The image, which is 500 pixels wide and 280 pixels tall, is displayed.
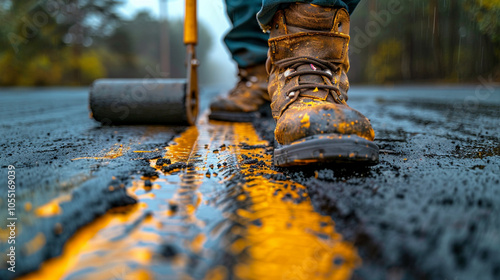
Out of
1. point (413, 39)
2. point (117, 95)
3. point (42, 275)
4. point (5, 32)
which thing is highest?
point (413, 39)

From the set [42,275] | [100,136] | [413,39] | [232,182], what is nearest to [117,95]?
[100,136]

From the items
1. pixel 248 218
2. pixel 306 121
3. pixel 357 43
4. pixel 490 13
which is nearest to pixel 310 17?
pixel 306 121

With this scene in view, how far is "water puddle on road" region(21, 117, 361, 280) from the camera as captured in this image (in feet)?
1.57

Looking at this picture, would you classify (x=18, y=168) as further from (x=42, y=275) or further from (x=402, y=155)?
(x=402, y=155)

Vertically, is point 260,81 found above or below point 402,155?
above

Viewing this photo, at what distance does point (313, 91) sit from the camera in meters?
1.12

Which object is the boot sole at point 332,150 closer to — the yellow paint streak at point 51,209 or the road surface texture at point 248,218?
the road surface texture at point 248,218

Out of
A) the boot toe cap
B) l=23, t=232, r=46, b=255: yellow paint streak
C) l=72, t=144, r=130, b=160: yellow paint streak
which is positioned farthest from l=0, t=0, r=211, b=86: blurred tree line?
l=23, t=232, r=46, b=255: yellow paint streak

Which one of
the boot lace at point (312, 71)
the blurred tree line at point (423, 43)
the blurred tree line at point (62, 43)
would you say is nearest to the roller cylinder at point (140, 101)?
the boot lace at point (312, 71)

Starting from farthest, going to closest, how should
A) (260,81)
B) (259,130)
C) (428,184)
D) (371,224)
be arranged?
(260,81), (259,130), (428,184), (371,224)

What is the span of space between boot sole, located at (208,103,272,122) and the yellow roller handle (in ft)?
1.67

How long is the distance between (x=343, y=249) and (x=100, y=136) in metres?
1.32

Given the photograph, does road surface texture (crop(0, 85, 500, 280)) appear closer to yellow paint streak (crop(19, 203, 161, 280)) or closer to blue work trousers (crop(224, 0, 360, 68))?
yellow paint streak (crop(19, 203, 161, 280))

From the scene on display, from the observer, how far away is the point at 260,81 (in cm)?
228
